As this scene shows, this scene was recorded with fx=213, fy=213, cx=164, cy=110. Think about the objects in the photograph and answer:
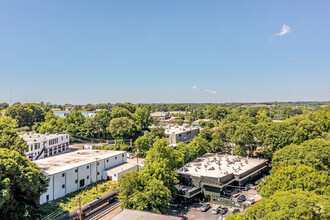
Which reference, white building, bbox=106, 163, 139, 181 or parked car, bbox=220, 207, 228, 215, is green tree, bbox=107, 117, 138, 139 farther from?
parked car, bbox=220, 207, 228, 215

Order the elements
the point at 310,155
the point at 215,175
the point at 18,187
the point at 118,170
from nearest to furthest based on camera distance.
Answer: the point at 18,187 → the point at 310,155 → the point at 215,175 → the point at 118,170

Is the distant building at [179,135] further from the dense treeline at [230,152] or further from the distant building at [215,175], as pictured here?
the distant building at [215,175]

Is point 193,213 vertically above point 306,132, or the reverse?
point 306,132

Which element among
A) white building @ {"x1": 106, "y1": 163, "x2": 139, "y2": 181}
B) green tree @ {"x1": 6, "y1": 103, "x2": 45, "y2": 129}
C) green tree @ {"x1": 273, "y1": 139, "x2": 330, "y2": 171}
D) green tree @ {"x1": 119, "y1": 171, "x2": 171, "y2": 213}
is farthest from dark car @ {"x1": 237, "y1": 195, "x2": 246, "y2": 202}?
green tree @ {"x1": 6, "y1": 103, "x2": 45, "y2": 129}

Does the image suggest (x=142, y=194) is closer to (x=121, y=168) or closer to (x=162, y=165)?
(x=162, y=165)

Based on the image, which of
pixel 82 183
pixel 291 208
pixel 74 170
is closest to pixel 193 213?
pixel 291 208

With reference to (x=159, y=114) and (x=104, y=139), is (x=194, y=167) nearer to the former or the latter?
(x=104, y=139)

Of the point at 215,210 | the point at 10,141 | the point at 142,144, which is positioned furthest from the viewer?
the point at 142,144
